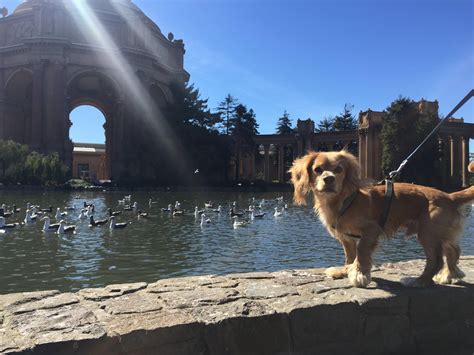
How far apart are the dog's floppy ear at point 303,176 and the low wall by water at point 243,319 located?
0.87 m

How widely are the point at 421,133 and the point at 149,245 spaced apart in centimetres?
4657

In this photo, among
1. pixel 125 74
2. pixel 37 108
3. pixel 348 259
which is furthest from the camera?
pixel 125 74

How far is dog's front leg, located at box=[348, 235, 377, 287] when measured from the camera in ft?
13.4

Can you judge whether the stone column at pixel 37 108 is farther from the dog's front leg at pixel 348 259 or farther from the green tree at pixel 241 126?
the dog's front leg at pixel 348 259

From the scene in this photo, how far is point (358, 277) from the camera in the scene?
13.4 ft

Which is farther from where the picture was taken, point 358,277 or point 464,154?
point 464,154

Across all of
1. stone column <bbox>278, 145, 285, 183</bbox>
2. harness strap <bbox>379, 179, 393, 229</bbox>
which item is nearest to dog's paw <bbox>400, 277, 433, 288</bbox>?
harness strap <bbox>379, 179, 393, 229</bbox>

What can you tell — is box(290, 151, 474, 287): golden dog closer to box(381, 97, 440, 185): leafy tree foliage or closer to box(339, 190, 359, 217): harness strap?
box(339, 190, 359, 217): harness strap

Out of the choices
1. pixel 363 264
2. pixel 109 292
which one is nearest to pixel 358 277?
pixel 363 264

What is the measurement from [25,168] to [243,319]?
50518 mm

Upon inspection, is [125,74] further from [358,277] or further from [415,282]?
[415,282]

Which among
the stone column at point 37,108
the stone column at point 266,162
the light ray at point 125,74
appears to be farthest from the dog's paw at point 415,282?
the stone column at point 266,162

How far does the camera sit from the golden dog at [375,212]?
165 inches

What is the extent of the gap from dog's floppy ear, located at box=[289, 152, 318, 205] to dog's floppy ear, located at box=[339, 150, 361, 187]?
0.32 metres
